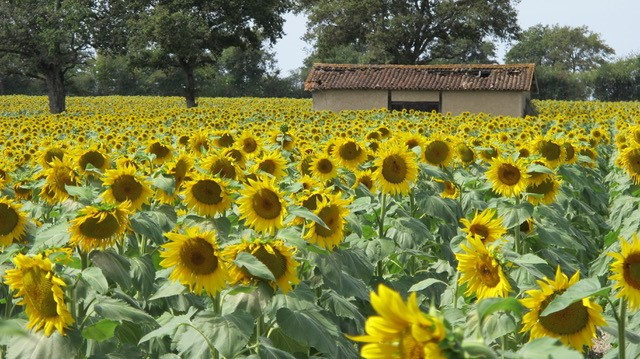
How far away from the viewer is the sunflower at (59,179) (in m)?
4.98

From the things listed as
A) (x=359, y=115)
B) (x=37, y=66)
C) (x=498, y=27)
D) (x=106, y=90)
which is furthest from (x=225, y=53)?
(x=359, y=115)

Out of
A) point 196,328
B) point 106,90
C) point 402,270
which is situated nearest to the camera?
point 196,328

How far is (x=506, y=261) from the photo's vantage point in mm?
3057

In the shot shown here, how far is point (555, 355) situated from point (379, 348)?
0.36 m

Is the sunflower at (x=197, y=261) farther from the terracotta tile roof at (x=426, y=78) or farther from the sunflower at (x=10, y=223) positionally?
the terracotta tile roof at (x=426, y=78)

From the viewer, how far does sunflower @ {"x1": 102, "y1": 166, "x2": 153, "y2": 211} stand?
445cm

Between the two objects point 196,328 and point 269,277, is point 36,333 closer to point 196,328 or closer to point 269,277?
point 196,328

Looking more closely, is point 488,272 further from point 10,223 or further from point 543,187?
point 543,187

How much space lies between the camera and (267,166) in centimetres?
555

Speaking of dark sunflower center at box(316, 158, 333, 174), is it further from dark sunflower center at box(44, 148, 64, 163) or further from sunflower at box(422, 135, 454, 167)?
dark sunflower center at box(44, 148, 64, 163)

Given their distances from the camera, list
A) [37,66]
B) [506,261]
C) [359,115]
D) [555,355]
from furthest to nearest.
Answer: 1. [37,66]
2. [359,115]
3. [506,261]
4. [555,355]

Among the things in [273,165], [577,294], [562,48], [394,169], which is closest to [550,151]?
[394,169]

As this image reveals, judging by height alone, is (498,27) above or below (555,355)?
above

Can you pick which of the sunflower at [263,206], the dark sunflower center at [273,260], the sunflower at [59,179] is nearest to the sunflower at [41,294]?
the dark sunflower center at [273,260]
